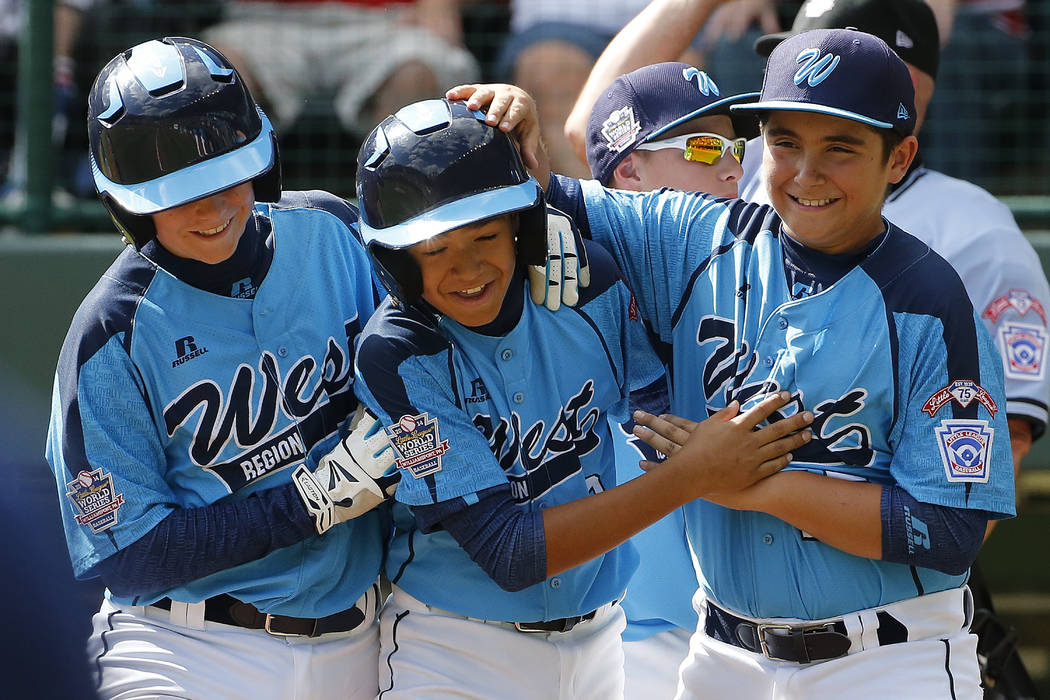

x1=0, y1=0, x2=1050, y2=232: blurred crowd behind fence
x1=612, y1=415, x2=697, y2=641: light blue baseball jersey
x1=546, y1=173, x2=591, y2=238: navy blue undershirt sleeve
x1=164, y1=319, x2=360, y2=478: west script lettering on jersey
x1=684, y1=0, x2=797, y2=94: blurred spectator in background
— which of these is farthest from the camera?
x1=684, y1=0, x2=797, y2=94: blurred spectator in background

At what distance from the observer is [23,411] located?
1104 mm

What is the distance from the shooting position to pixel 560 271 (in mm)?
2334

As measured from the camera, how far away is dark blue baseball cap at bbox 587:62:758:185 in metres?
2.82

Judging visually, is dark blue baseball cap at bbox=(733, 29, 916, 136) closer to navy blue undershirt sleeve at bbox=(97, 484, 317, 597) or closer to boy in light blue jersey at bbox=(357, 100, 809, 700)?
boy in light blue jersey at bbox=(357, 100, 809, 700)

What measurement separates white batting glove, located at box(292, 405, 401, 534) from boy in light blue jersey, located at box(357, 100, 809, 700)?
0.06 meters

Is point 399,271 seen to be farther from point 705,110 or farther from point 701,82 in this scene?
point 701,82

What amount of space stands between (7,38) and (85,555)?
3239 millimetres

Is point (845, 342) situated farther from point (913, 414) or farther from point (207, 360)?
point (207, 360)

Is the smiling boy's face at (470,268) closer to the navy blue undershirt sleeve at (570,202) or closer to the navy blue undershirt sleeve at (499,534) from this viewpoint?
the navy blue undershirt sleeve at (570,202)

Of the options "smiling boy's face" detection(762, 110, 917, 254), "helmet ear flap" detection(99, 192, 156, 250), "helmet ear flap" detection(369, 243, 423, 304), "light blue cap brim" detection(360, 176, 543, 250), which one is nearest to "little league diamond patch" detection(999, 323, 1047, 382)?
"smiling boy's face" detection(762, 110, 917, 254)

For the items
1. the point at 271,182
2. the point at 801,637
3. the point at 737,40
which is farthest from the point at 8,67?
the point at 801,637

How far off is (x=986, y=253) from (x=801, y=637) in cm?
113

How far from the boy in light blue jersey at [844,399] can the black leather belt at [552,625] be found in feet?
0.87

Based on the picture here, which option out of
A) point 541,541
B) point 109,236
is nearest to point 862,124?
point 541,541
